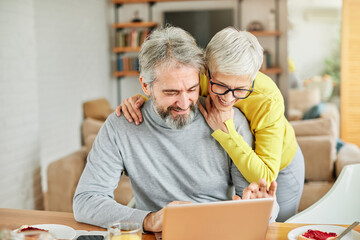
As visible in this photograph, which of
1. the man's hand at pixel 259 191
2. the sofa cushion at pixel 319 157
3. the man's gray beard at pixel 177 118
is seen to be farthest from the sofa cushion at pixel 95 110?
the man's hand at pixel 259 191

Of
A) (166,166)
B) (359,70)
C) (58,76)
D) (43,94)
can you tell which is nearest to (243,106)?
(166,166)

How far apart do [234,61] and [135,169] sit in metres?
0.52

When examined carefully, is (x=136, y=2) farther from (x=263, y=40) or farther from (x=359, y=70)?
(x=359, y=70)

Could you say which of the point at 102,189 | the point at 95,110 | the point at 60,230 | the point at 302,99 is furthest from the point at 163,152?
the point at 302,99

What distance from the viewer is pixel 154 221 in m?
1.29

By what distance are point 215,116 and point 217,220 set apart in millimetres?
539

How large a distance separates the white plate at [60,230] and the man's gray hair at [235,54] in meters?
0.68

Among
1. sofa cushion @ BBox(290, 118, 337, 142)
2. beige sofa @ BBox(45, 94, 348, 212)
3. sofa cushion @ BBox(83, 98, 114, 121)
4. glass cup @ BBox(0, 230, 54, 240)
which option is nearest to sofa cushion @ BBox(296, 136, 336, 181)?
beige sofa @ BBox(45, 94, 348, 212)

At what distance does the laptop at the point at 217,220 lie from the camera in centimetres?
107

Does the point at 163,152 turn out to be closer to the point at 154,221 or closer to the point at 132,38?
the point at 154,221

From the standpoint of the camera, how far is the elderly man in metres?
1.49

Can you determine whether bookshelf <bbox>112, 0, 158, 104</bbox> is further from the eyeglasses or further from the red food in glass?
the red food in glass

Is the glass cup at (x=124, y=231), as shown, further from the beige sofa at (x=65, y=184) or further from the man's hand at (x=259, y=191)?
the beige sofa at (x=65, y=184)

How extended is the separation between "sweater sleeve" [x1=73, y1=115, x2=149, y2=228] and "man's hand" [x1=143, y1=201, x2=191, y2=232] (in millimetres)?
16
